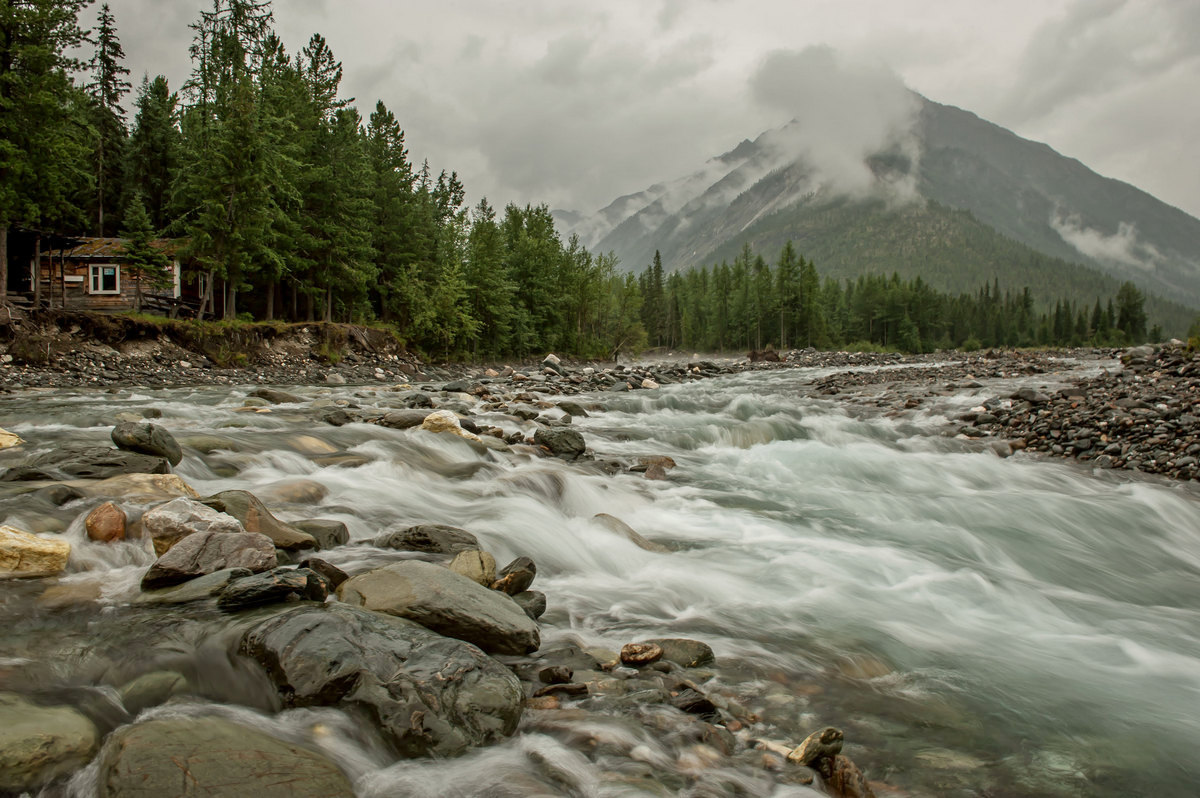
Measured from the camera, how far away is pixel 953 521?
342 inches

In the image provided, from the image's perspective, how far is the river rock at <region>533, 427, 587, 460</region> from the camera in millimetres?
10836

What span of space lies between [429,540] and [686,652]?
107 inches

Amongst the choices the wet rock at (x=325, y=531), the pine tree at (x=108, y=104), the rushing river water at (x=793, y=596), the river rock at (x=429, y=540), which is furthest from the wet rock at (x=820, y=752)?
the pine tree at (x=108, y=104)

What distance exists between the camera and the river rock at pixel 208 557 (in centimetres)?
404

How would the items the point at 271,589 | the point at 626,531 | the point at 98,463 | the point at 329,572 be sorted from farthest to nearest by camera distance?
1. the point at 626,531
2. the point at 98,463
3. the point at 329,572
4. the point at 271,589

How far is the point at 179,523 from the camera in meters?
4.64

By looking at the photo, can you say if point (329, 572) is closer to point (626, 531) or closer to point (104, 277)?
point (626, 531)

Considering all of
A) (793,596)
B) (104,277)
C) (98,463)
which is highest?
(104,277)

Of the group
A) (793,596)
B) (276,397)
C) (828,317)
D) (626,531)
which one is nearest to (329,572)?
(626,531)

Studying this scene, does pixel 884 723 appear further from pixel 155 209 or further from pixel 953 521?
pixel 155 209

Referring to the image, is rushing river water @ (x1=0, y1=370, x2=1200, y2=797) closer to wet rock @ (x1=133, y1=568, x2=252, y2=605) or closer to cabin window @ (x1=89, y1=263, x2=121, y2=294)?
wet rock @ (x1=133, y1=568, x2=252, y2=605)

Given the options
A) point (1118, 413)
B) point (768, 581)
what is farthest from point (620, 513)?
point (1118, 413)

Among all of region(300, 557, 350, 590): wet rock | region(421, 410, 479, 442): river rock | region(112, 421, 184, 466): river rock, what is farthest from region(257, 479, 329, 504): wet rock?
region(421, 410, 479, 442): river rock

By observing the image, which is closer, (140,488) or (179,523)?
(179,523)
